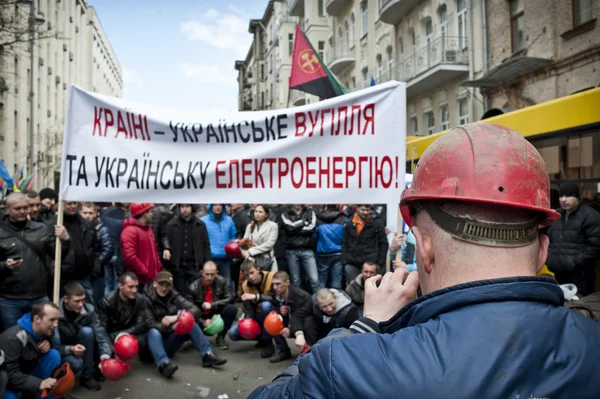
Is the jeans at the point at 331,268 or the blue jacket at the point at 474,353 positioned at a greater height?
the blue jacket at the point at 474,353

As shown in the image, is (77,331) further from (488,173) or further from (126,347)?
(488,173)

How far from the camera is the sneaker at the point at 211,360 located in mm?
6684

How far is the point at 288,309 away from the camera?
725 centimetres

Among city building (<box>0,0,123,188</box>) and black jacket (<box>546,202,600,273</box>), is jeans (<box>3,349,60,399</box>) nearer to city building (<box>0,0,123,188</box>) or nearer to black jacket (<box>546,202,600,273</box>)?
black jacket (<box>546,202,600,273</box>)

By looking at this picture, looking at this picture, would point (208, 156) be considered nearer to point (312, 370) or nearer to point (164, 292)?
point (164, 292)

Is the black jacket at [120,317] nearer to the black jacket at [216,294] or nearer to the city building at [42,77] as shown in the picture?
the black jacket at [216,294]

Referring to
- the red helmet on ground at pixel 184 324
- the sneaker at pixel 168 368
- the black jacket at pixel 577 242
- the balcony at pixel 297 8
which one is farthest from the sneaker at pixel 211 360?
the balcony at pixel 297 8

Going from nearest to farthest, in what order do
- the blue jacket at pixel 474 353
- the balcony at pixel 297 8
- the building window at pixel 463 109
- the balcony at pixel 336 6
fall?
the blue jacket at pixel 474 353 → the building window at pixel 463 109 → the balcony at pixel 336 6 → the balcony at pixel 297 8

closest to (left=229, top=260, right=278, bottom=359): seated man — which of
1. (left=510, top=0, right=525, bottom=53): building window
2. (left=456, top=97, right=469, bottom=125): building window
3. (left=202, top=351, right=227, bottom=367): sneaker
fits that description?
(left=202, top=351, right=227, bottom=367): sneaker

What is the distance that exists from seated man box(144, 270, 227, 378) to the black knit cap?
441 centimetres

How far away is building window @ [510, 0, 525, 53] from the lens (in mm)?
15406

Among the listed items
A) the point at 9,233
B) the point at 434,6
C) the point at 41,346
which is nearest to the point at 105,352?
the point at 41,346

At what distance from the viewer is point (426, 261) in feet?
4.05

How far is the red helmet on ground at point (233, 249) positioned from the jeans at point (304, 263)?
1.02 metres
